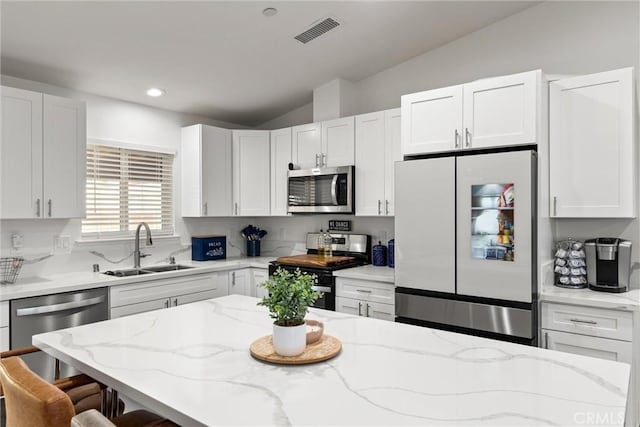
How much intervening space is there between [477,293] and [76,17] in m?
3.02

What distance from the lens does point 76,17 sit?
2.62m

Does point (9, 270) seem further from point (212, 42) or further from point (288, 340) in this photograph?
point (288, 340)

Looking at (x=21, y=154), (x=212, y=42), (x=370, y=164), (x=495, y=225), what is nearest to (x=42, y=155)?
(x=21, y=154)

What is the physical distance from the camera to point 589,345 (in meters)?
2.48

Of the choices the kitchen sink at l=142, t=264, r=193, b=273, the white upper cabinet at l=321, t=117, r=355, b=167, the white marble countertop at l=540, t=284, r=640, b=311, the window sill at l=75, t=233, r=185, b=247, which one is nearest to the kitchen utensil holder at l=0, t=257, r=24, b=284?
the window sill at l=75, t=233, r=185, b=247

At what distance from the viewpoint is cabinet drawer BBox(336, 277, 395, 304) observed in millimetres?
3279

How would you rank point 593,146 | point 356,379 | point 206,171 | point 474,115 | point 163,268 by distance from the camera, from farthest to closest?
point 206,171 < point 163,268 < point 474,115 < point 593,146 < point 356,379

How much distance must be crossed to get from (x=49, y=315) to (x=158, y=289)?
810mm

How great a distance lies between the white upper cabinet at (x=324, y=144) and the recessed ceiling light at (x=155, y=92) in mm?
1257

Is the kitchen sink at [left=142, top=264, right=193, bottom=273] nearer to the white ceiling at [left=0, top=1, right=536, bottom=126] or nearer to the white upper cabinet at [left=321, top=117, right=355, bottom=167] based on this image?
the white ceiling at [left=0, top=1, right=536, bottom=126]

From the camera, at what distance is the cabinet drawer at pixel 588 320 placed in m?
2.38

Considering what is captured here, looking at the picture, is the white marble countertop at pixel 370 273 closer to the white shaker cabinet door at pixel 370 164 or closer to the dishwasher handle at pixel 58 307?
the white shaker cabinet door at pixel 370 164

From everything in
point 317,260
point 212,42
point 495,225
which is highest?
point 212,42

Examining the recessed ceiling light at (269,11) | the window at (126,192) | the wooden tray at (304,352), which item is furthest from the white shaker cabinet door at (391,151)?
the window at (126,192)
